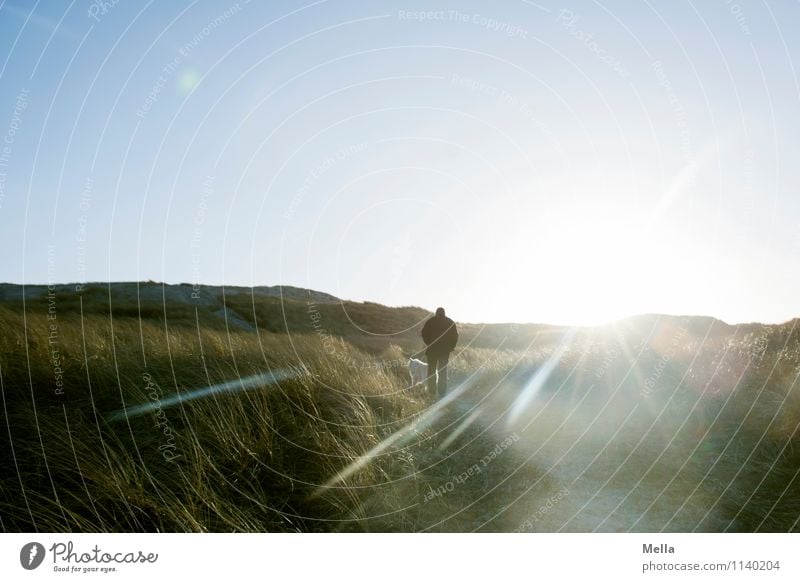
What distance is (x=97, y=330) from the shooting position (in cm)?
1094

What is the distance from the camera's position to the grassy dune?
18.7 ft

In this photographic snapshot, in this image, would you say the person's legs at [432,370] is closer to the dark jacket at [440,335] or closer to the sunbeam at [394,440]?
the dark jacket at [440,335]

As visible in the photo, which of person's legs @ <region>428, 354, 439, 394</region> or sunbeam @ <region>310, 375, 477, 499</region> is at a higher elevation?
person's legs @ <region>428, 354, 439, 394</region>

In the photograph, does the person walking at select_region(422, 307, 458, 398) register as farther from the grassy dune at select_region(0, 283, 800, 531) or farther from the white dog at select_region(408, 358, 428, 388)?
the grassy dune at select_region(0, 283, 800, 531)

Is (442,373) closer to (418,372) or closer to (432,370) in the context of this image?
(432,370)

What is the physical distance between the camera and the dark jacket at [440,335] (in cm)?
1317

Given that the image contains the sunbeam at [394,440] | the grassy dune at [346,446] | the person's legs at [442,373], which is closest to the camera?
the grassy dune at [346,446]

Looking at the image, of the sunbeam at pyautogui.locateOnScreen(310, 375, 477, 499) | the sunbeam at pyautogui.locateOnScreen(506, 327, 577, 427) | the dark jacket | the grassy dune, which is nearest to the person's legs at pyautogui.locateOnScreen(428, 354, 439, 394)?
the dark jacket

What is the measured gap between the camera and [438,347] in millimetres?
13164

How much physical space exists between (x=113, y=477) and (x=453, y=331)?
9.05m

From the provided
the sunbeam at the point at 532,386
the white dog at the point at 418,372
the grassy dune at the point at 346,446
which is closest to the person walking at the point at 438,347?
the white dog at the point at 418,372

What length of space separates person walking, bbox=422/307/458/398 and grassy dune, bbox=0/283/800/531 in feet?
4.57
